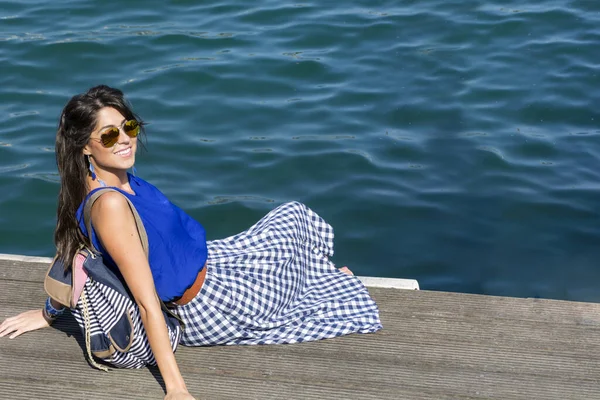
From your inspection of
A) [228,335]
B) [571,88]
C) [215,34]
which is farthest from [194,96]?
[228,335]

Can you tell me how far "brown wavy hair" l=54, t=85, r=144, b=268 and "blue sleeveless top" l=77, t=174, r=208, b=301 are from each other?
6cm

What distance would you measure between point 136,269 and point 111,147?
0.49 metres

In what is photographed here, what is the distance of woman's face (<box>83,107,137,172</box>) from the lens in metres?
3.40

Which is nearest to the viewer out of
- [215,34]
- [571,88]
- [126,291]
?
[126,291]

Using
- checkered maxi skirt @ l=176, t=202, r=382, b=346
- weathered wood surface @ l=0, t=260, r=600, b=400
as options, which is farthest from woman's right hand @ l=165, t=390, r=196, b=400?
checkered maxi skirt @ l=176, t=202, r=382, b=346

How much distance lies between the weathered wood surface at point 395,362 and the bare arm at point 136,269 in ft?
0.64

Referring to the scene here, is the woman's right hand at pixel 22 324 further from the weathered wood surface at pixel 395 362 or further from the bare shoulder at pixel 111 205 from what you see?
the bare shoulder at pixel 111 205

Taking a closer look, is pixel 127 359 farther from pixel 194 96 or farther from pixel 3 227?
pixel 194 96

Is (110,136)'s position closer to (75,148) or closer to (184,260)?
(75,148)

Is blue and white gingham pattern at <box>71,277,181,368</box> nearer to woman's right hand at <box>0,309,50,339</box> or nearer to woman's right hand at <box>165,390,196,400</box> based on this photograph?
woman's right hand at <box>165,390,196,400</box>

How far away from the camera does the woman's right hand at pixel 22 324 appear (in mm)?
3996

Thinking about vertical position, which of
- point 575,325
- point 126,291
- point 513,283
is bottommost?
point 513,283

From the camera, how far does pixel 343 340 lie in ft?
12.9

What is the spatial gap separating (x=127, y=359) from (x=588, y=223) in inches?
154
